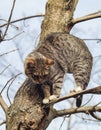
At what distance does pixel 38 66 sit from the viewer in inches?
142

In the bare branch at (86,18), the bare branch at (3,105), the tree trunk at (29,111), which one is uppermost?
the bare branch at (86,18)

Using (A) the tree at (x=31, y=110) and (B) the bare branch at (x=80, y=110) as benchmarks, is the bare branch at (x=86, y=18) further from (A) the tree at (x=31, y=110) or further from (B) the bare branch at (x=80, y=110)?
(B) the bare branch at (x=80, y=110)

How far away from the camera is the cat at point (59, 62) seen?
136 inches

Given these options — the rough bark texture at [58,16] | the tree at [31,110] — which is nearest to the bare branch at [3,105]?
the tree at [31,110]

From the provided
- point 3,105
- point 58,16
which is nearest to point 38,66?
point 58,16

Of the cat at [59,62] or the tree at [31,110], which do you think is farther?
the cat at [59,62]

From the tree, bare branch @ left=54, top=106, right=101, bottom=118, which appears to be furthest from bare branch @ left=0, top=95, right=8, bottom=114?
bare branch @ left=54, top=106, right=101, bottom=118

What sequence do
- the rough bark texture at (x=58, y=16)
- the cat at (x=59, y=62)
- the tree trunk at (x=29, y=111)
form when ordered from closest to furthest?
the tree trunk at (x=29, y=111) → the cat at (x=59, y=62) → the rough bark texture at (x=58, y=16)

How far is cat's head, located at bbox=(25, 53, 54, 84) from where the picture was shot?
3.47 meters

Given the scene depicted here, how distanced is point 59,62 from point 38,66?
25cm

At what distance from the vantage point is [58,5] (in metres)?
3.67

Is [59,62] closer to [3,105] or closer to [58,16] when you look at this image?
[58,16]

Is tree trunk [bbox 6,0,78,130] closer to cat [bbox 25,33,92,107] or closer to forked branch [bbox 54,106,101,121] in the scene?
forked branch [bbox 54,106,101,121]

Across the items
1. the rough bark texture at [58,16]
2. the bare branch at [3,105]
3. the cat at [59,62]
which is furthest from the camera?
the rough bark texture at [58,16]
